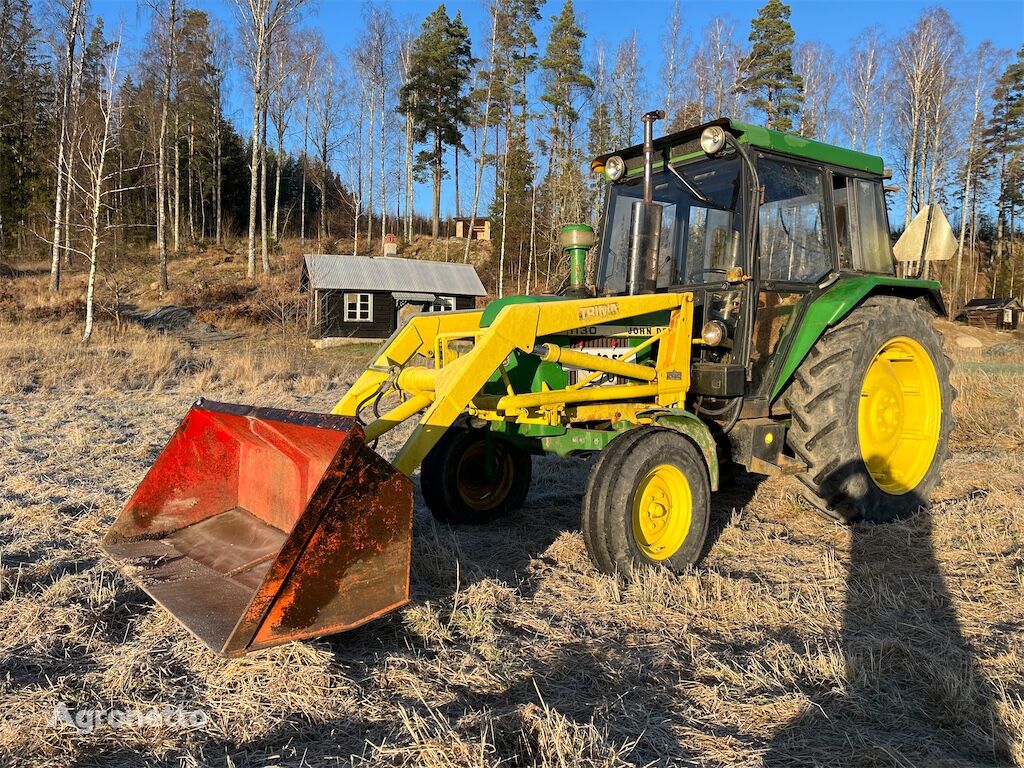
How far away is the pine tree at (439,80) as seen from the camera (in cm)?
3625

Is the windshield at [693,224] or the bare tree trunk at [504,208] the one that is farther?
the bare tree trunk at [504,208]

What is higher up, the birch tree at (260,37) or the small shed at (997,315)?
the birch tree at (260,37)

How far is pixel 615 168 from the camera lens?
5074mm

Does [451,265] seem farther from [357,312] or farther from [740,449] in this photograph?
[740,449]

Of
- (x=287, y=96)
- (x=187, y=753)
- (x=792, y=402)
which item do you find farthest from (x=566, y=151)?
(x=187, y=753)

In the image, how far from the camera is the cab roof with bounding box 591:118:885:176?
4348 mm

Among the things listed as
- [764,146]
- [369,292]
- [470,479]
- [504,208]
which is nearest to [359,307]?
[369,292]

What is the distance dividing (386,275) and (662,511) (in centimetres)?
2361

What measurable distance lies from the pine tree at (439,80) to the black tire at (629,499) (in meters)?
35.6

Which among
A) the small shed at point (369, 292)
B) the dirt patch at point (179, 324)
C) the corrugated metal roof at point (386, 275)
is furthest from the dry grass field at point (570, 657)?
the corrugated metal roof at point (386, 275)

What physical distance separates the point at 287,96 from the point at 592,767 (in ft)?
116

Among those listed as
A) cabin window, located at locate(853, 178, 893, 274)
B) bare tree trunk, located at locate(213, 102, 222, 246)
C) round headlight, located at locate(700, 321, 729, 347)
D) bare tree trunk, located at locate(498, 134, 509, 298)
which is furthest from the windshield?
bare tree trunk, located at locate(213, 102, 222, 246)

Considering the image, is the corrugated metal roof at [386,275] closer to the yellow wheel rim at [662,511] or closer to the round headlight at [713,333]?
the round headlight at [713,333]

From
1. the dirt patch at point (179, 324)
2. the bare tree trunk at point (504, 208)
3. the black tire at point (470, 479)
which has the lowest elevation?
the black tire at point (470, 479)
